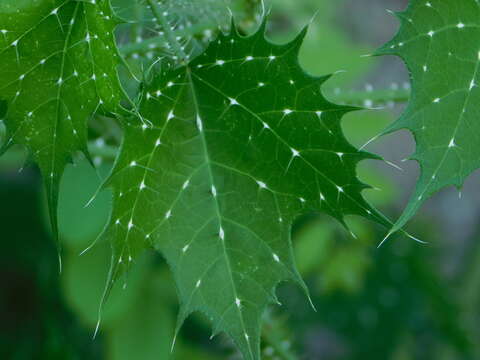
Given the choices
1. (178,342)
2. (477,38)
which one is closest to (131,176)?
(477,38)

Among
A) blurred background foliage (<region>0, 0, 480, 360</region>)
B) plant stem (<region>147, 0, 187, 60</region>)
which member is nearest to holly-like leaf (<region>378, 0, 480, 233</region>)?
plant stem (<region>147, 0, 187, 60</region>)

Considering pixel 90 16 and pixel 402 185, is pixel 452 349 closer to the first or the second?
pixel 402 185

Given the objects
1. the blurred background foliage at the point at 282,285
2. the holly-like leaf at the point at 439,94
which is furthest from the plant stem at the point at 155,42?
the holly-like leaf at the point at 439,94

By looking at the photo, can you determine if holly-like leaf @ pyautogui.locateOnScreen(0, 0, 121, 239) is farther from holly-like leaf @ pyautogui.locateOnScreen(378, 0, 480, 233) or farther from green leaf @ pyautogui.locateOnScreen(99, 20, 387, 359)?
holly-like leaf @ pyautogui.locateOnScreen(378, 0, 480, 233)

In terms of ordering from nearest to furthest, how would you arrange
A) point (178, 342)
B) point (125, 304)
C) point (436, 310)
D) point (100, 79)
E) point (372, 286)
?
point (100, 79) < point (125, 304) < point (178, 342) < point (436, 310) < point (372, 286)

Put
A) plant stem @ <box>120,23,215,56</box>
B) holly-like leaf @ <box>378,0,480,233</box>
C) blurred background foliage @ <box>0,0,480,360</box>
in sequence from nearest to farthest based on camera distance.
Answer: holly-like leaf @ <box>378,0,480,233</box> → plant stem @ <box>120,23,215,56</box> → blurred background foliage @ <box>0,0,480,360</box>

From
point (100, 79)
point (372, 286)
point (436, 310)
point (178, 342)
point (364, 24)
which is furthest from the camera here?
point (364, 24)
